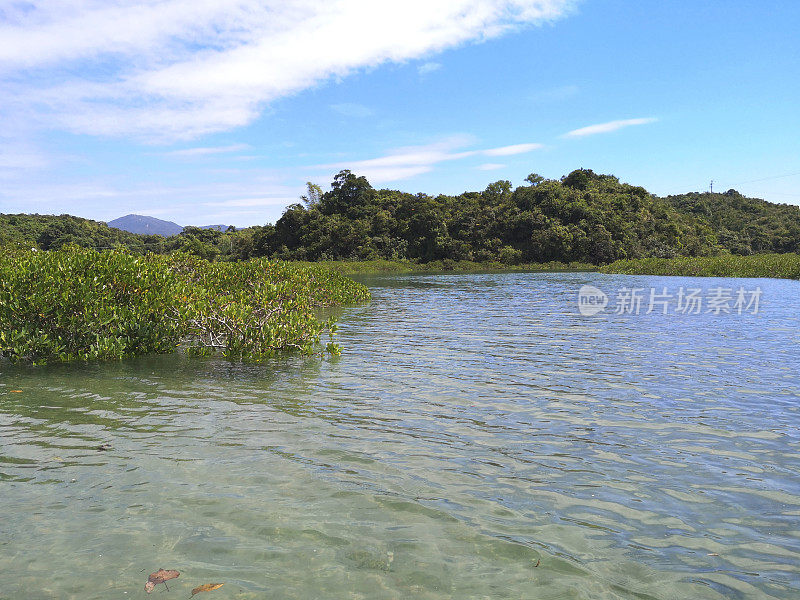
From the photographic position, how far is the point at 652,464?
6926mm

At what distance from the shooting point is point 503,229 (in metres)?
96.5

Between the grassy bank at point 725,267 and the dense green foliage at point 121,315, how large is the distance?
5065 centimetres

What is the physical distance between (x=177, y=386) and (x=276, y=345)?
11.8 ft

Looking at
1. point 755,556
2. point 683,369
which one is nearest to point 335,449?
point 755,556

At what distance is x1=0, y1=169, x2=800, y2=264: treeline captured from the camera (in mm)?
89500

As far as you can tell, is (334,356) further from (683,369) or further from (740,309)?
(740,309)

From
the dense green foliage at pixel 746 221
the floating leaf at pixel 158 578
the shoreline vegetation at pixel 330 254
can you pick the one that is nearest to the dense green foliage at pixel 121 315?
the shoreline vegetation at pixel 330 254

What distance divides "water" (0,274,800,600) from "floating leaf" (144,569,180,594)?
0.07 m

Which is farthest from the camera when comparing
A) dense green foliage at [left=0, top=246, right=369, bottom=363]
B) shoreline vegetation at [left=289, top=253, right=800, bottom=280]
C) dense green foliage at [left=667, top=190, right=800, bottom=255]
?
dense green foliage at [left=667, top=190, right=800, bottom=255]

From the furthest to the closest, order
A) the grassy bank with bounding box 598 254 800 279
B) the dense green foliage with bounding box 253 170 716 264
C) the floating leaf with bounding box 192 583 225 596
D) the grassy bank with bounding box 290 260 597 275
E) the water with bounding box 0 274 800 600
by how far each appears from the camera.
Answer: the dense green foliage with bounding box 253 170 716 264
the grassy bank with bounding box 290 260 597 275
the grassy bank with bounding box 598 254 800 279
the water with bounding box 0 274 800 600
the floating leaf with bounding box 192 583 225 596

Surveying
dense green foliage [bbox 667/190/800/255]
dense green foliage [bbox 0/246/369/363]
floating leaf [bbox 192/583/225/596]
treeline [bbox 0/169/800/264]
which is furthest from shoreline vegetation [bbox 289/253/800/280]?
floating leaf [bbox 192/583/225/596]

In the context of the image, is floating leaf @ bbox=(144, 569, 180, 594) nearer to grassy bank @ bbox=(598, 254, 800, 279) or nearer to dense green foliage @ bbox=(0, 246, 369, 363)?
dense green foliage @ bbox=(0, 246, 369, 363)

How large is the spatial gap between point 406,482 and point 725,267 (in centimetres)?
5857

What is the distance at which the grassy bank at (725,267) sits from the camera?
51.2 m
